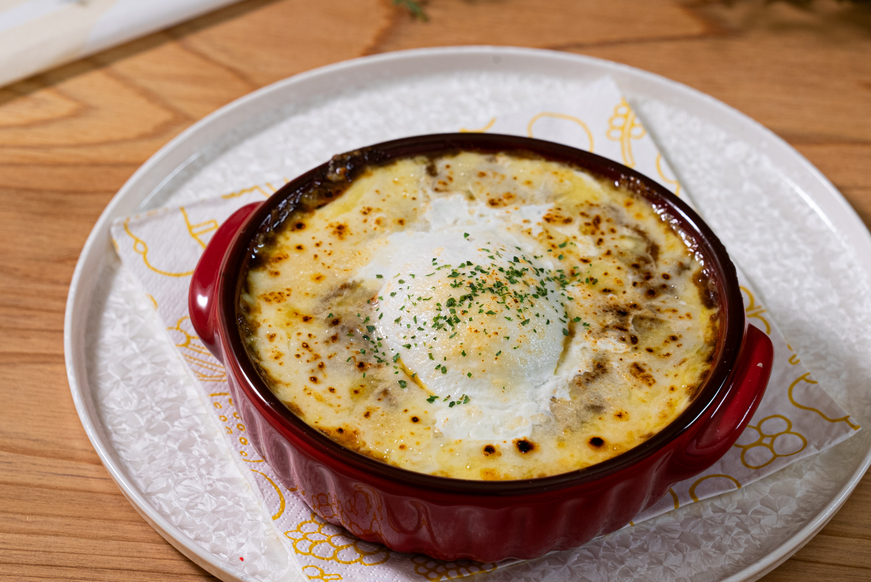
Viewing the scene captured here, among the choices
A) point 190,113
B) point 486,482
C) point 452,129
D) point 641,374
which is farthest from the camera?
point 190,113

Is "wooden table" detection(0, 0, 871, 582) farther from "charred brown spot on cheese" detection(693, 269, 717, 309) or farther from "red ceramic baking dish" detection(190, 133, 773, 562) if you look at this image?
"charred brown spot on cheese" detection(693, 269, 717, 309)

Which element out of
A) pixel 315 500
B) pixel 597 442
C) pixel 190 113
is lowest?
pixel 315 500

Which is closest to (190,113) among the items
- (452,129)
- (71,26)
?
(71,26)

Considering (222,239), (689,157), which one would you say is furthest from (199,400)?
(689,157)

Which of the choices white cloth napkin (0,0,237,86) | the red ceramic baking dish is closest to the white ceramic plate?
the red ceramic baking dish

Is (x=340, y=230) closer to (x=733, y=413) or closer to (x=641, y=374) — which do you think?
(x=641, y=374)

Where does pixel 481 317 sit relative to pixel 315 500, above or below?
above

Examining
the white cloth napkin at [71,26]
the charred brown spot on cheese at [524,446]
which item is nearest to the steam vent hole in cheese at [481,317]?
the charred brown spot on cheese at [524,446]

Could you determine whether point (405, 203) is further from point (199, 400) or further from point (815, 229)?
point (815, 229)
